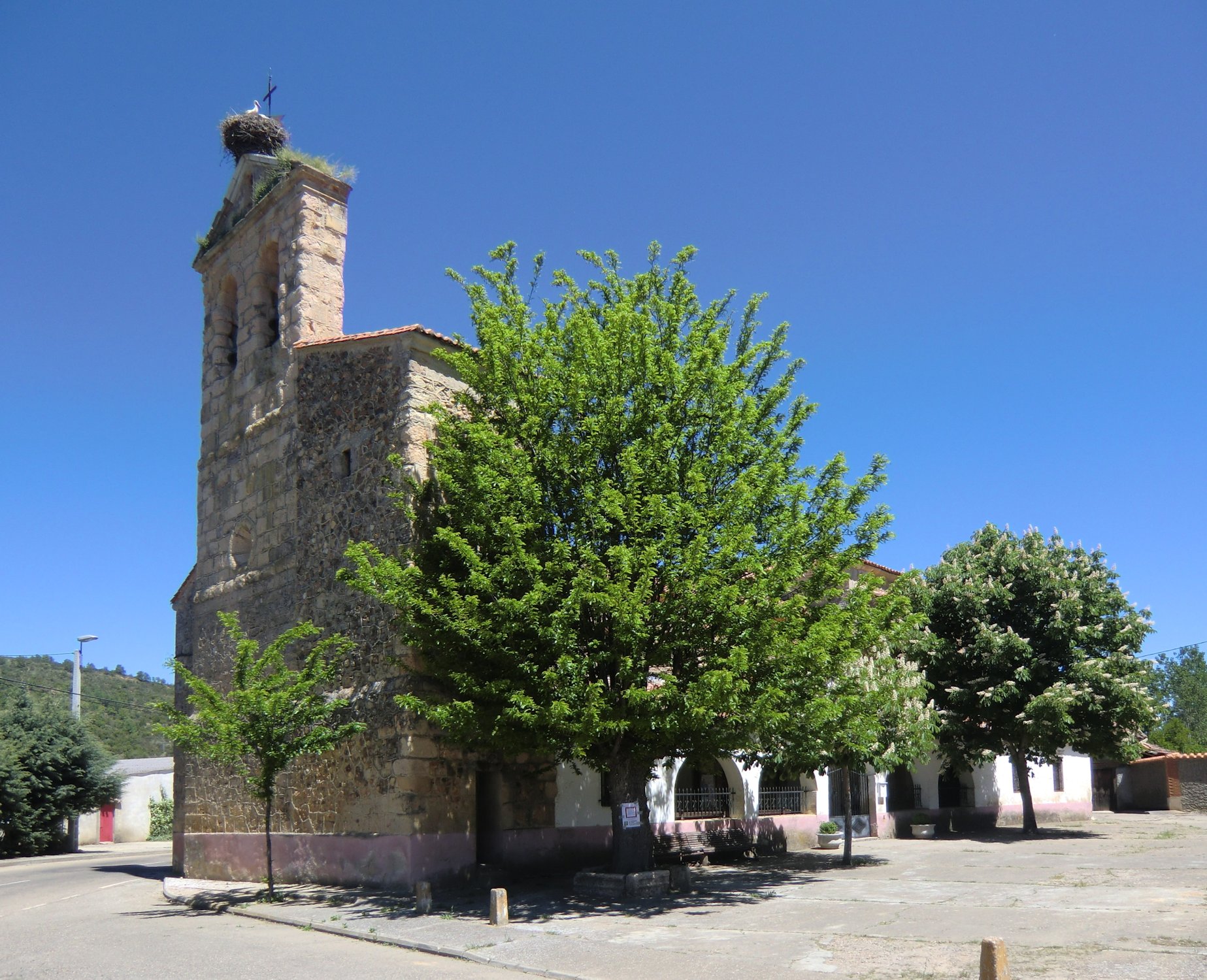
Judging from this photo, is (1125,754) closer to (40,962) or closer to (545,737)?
(545,737)

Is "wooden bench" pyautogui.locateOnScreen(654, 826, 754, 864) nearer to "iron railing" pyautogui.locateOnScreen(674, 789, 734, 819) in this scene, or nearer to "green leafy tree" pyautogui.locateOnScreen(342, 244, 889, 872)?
"iron railing" pyautogui.locateOnScreen(674, 789, 734, 819)

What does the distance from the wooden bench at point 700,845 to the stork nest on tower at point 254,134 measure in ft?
55.0

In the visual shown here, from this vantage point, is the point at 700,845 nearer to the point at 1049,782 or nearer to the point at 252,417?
the point at 252,417

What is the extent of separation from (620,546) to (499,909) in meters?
4.79

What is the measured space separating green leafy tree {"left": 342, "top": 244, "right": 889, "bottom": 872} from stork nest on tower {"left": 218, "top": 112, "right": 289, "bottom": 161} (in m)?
8.77

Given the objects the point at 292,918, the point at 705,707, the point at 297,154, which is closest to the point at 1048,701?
the point at 705,707

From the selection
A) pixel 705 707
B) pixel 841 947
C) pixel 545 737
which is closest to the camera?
pixel 841 947

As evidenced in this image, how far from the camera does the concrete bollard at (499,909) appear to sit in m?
12.2

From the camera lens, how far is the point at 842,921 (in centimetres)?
1179

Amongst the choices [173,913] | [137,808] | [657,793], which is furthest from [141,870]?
[137,808]

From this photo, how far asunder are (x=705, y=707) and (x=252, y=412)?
1243cm

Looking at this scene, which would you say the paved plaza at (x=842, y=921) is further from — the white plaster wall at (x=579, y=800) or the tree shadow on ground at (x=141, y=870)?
the tree shadow on ground at (x=141, y=870)

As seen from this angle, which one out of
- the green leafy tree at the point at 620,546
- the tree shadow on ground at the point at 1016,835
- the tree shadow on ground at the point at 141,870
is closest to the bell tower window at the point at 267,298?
the green leafy tree at the point at 620,546

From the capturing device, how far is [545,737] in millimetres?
13344
